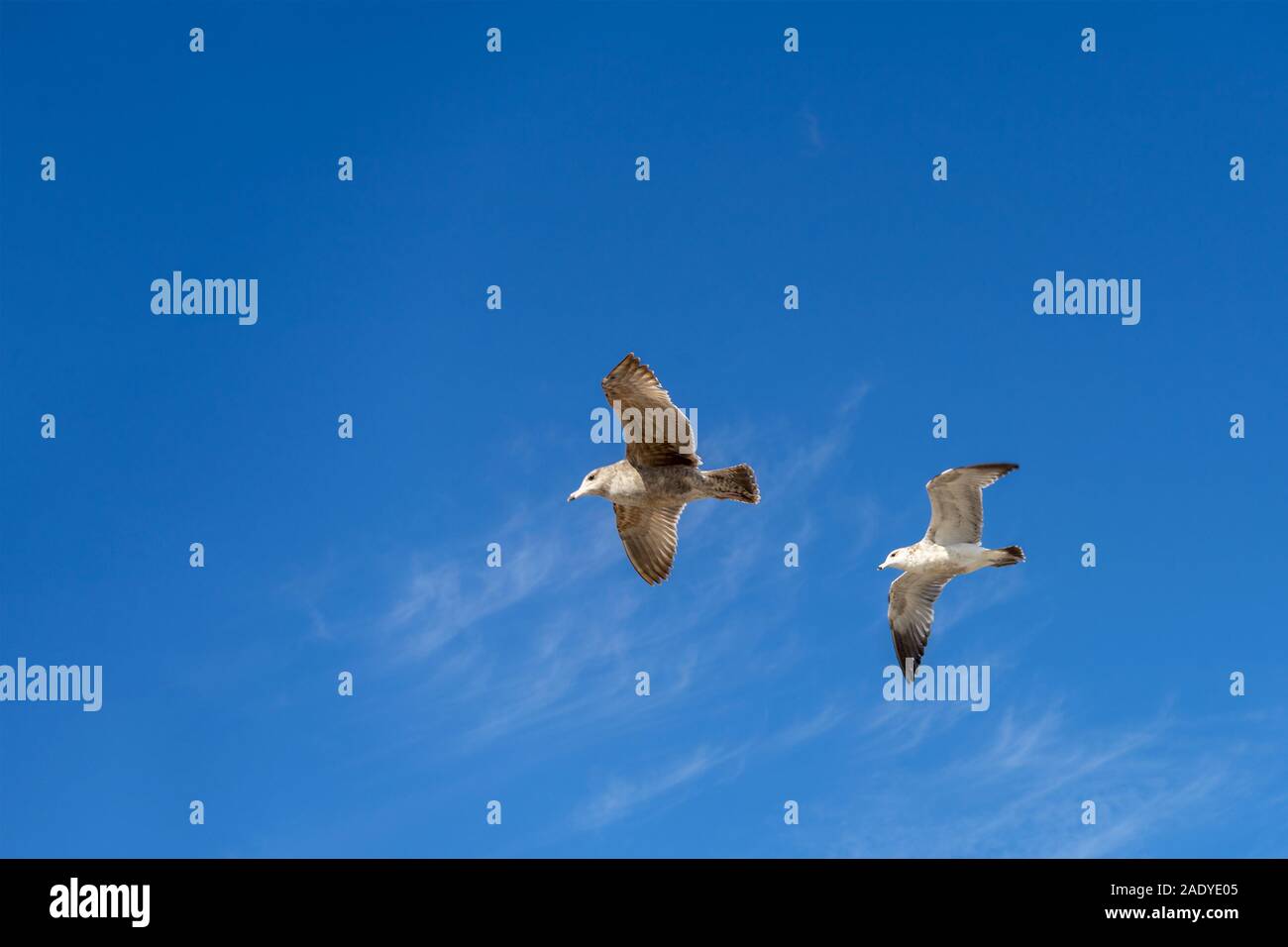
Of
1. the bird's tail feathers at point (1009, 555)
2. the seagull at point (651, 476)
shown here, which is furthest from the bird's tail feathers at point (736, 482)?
the bird's tail feathers at point (1009, 555)

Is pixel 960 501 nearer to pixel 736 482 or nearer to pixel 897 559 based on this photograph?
pixel 897 559

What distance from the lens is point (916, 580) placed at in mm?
20438

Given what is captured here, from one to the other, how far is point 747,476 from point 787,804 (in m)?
7.35

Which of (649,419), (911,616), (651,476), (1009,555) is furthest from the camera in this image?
(911,616)

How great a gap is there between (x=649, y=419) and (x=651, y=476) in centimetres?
112

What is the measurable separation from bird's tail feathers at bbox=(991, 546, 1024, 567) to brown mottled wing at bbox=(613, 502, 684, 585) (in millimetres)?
4823

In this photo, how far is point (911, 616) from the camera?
Answer: 20750 millimetres

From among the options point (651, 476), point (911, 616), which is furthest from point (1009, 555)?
point (651, 476)

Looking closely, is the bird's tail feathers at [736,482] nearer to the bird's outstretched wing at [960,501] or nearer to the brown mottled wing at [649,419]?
the brown mottled wing at [649,419]

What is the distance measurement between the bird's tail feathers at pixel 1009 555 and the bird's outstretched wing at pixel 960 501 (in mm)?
477

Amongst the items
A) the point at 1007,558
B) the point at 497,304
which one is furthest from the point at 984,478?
the point at 497,304

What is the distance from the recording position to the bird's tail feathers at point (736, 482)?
1741 centimetres

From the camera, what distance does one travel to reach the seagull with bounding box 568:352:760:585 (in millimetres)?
16609

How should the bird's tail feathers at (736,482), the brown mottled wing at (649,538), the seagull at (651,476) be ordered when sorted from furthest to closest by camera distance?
the brown mottled wing at (649,538) < the bird's tail feathers at (736,482) < the seagull at (651,476)
